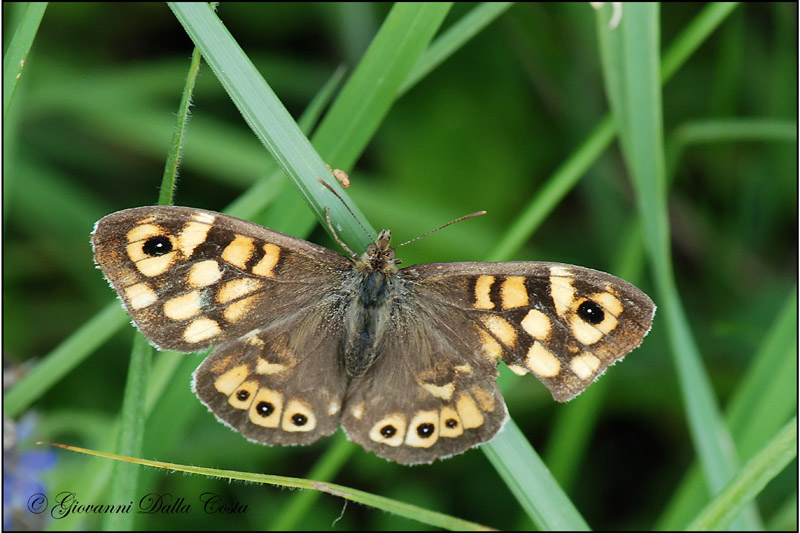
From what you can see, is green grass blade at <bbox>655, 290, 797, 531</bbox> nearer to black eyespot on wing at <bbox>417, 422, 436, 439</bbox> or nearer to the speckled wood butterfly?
the speckled wood butterfly

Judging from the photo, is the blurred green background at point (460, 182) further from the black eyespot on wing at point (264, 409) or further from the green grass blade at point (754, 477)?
the green grass blade at point (754, 477)

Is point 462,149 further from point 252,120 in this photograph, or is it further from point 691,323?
point 252,120

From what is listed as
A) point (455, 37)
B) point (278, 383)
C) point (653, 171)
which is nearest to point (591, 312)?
point (653, 171)

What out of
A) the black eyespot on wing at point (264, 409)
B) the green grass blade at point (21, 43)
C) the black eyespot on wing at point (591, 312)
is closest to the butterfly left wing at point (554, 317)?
the black eyespot on wing at point (591, 312)

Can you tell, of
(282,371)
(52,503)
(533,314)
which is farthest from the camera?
(52,503)

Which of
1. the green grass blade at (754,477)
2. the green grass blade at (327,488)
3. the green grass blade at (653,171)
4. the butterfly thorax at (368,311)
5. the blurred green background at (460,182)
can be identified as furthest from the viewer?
the blurred green background at (460,182)

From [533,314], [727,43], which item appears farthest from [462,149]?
[533,314]
